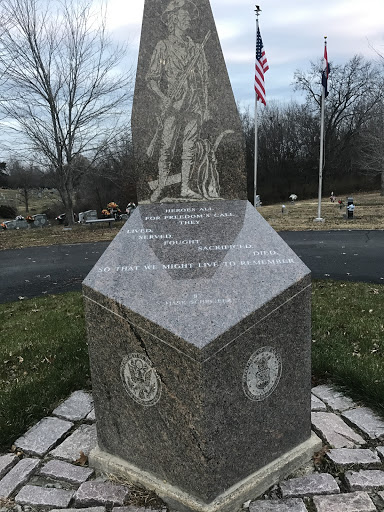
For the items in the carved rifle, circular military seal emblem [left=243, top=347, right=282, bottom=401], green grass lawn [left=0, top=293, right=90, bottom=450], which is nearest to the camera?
circular military seal emblem [left=243, top=347, right=282, bottom=401]

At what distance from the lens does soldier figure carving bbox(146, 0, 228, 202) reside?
321 centimetres

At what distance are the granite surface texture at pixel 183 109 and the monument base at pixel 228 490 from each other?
1.86 metres

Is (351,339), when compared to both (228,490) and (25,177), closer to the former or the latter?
(228,490)

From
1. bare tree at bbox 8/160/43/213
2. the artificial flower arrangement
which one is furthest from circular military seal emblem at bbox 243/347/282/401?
bare tree at bbox 8/160/43/213

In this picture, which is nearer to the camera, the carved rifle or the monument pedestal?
the monument pedestal

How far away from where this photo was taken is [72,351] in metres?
4.52

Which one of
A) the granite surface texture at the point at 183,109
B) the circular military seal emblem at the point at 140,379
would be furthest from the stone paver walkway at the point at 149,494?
the granite surface texture at the point at 183,109

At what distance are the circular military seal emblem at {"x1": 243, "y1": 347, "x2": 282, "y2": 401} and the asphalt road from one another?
18.2 feet

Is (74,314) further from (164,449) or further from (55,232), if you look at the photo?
(55,232)

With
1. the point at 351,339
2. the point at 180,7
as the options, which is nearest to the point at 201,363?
the point at 180,7

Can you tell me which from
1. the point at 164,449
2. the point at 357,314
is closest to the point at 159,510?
the point at 164,449

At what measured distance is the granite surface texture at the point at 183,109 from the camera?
127 inches

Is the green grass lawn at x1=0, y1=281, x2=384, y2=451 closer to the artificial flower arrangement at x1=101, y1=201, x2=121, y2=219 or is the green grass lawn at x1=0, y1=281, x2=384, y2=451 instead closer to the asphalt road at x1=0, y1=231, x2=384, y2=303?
the asphalt road at x1=0, y1=231, x2=384, y2=303

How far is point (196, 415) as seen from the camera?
87.4 inches
